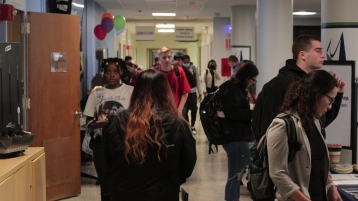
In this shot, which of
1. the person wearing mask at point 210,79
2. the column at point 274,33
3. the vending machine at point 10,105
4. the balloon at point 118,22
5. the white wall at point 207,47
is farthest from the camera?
the white wall at point 207,47

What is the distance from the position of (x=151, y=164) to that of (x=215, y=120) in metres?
2.17

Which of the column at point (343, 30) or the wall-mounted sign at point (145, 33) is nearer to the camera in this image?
the column at point (343, 30)

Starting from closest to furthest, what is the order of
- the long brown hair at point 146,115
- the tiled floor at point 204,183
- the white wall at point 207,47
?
the long brown hair at point 146,115 < the tiled floor at point 204,183 < the white wall at point 207,47

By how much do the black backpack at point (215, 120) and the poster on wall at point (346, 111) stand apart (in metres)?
0.90

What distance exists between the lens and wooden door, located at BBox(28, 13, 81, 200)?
Answer: 215 inches

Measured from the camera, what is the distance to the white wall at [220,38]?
16.5 meters

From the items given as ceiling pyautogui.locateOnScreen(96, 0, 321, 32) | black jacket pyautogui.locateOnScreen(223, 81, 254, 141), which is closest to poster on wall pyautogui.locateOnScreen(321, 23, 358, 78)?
black jacket pyautogui.locateOnScreen(223, 81, 254, 141)

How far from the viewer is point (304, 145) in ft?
8.59

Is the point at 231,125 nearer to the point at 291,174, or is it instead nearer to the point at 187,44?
the point at 291,174

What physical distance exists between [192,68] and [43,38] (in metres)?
5.79

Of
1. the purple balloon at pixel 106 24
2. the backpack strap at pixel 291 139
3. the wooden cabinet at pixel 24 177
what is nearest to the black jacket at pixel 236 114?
the wooden cabinet at pixel 24 177

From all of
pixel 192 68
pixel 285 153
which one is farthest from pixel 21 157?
pixel 192 68

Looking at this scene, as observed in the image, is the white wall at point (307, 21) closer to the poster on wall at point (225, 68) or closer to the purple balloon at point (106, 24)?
the poster on wall at point (225, 68)

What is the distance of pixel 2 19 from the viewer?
4535 millimetres
